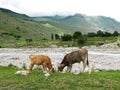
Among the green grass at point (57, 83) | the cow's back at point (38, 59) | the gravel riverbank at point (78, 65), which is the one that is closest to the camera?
the green grass at point (57, 83)

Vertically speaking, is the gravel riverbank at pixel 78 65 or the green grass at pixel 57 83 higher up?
the green grass at pixel 57 83

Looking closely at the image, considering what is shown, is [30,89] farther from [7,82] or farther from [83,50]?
[83,50]

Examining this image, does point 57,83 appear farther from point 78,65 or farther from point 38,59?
point 78,65

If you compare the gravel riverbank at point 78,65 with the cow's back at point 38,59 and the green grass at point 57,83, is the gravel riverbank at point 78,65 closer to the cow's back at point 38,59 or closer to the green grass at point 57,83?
the cow's back at point 38,59

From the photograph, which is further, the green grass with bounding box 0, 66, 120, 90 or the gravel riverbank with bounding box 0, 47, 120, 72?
the gravel riverbank with bounding box 0, 47, 120, 72

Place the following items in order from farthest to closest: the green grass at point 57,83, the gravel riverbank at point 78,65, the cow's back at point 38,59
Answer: the gravel riverbank at point 78,65, the cow's back at point 38,59, the green grass at point 57,83

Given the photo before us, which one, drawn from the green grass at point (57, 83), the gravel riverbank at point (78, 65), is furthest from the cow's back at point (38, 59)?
the gravel riverbank at point (78, 65)

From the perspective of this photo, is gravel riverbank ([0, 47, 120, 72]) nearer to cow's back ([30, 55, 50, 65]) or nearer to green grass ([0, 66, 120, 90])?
cow's back ([30, 55, 50, 65])

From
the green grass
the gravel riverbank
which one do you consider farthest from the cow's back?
the gravel riverbank

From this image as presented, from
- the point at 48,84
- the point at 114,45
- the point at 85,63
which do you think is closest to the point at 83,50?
the point at 85,63

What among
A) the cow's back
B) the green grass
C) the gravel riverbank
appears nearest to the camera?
the green grass

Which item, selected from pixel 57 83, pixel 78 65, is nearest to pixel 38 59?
pixel 57 83

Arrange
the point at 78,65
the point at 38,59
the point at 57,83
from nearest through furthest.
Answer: the point at 57,83, the point at 38,59, the point at 78,65

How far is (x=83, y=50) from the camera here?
26500 mm
